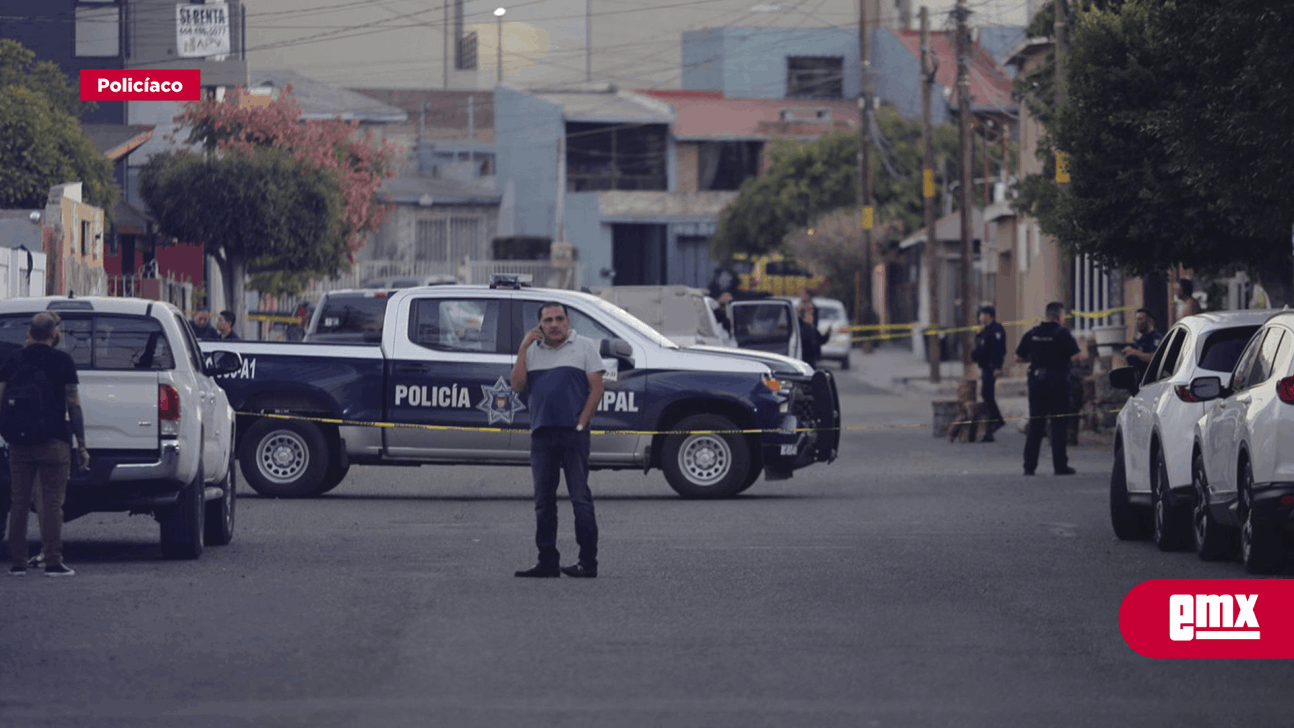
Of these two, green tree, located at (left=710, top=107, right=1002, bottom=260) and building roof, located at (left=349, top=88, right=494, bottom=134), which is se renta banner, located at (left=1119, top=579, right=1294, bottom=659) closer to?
green tree, located at (left=710, top=107, right=1002, bottom=260)

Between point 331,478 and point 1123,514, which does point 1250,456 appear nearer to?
point 1123,514

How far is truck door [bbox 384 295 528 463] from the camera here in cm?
2025

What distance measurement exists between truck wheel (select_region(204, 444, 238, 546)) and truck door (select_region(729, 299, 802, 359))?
19797 millimetres

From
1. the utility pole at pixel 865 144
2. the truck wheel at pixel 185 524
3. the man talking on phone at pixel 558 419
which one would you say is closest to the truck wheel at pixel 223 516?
the truck wheel at pixel 185 524

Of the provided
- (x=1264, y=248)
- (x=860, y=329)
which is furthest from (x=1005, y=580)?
(x=860, y=329)

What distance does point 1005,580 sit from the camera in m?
13.2

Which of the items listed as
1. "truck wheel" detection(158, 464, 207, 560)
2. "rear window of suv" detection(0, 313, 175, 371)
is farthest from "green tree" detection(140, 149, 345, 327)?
"truck wheel" detection(158, 464, 207, 560)

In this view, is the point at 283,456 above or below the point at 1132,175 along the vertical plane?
below

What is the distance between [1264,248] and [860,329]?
31848mm

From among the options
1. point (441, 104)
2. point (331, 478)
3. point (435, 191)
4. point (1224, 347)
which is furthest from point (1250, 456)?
point (441, 104)

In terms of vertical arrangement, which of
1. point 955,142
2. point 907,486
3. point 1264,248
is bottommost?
point 907,486

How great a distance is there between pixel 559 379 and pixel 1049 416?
1080 cm

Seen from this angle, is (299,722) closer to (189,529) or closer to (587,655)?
(587,655)

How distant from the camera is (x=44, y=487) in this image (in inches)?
535
